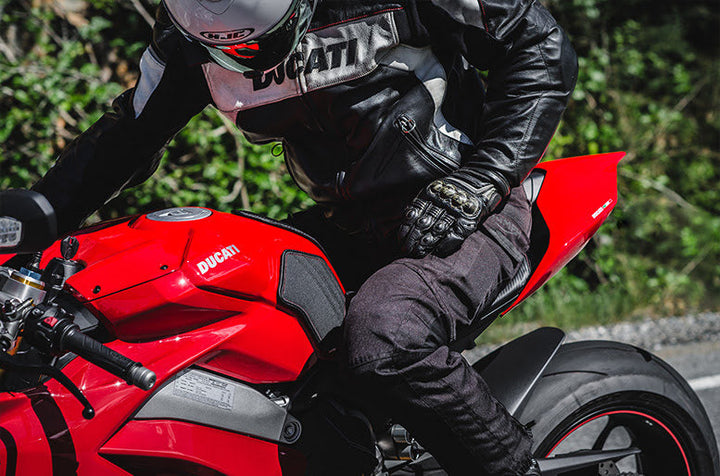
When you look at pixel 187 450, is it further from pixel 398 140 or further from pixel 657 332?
pixel 657 332

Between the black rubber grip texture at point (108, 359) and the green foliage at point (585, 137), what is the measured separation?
2.85 m

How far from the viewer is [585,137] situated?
518cm

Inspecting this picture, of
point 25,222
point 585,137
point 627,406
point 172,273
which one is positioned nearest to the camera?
point 25,222

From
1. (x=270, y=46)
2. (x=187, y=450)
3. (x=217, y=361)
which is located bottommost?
(x=187, y=450)

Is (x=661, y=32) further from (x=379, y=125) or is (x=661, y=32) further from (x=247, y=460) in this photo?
(x=247, y=460)

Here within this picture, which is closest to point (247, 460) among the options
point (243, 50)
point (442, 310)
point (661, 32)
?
point (442, 310)

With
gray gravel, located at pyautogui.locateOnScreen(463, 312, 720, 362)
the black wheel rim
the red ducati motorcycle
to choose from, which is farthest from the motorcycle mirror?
gray gravel, located at pyautogui.locateOnScreen(463, 312, 720, 362)

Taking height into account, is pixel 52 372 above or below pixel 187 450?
above

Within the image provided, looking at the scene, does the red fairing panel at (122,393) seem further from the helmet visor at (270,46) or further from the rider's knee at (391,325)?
the helmet visor at (270,46)

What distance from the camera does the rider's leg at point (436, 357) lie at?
5.11ft

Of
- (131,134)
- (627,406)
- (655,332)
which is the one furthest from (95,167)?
(655,332)

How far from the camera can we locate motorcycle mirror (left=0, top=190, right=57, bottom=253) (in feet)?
3.87

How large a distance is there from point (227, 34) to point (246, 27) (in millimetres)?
45

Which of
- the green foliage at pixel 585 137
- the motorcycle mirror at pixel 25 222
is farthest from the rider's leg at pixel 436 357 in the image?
the green foliage at pixel 585 137
